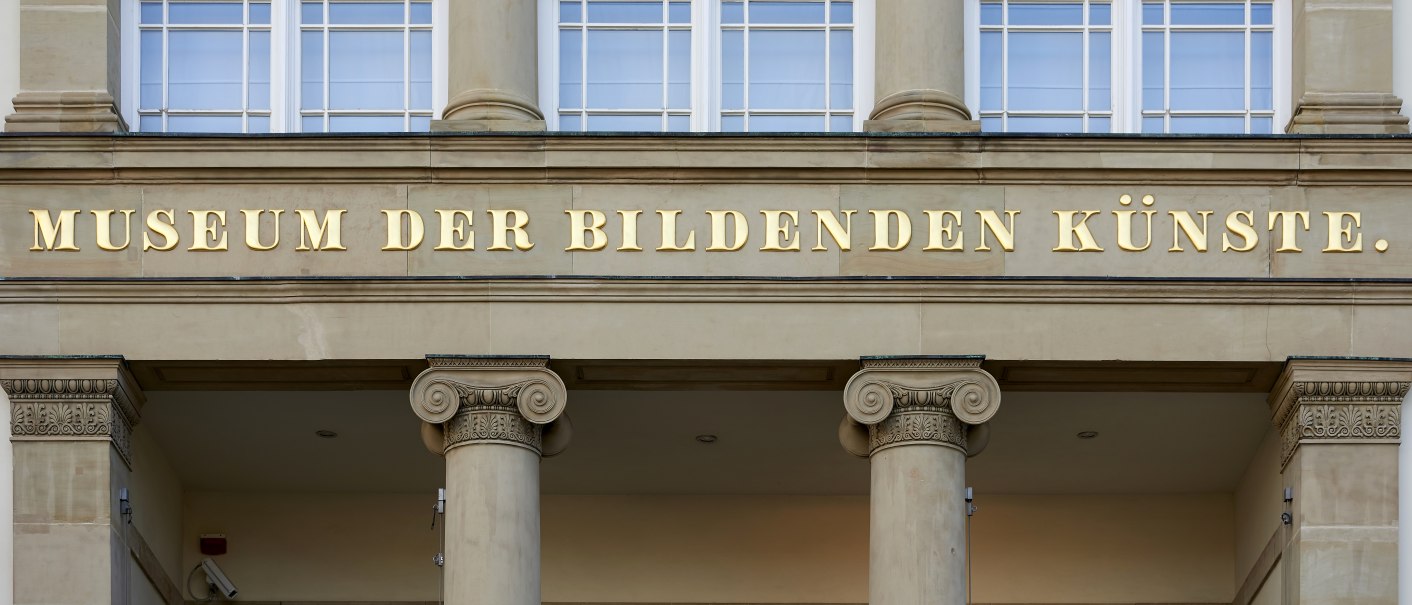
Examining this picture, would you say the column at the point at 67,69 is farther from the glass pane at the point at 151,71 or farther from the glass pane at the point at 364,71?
the glass pane at the point at 364,71

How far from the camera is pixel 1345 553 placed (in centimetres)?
2494

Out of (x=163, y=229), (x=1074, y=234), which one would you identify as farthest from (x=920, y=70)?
(x=163, y=229)

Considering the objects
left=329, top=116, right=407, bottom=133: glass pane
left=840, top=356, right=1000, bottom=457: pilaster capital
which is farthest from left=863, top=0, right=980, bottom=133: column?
left=329, top=116, right=407, bottom=133: glass pane

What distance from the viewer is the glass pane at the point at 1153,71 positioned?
87.8 feet

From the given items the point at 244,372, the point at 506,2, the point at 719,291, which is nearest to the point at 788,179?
the point at 719,291

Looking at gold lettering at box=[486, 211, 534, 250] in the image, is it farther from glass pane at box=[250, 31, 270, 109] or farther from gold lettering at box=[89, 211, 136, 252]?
gold lettering at box=[89, 211, 136, 252]

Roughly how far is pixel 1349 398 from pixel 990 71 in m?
4.30

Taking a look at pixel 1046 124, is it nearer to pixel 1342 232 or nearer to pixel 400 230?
pixel 1342 232


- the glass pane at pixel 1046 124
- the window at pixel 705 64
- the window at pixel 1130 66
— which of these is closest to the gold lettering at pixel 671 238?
the window at pixel 705 64

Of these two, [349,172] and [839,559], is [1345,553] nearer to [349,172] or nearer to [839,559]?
[839,559]

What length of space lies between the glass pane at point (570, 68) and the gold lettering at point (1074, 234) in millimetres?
4356

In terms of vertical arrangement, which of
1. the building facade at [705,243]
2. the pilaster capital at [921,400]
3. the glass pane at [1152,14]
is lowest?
the pilaster capital at [921,400]

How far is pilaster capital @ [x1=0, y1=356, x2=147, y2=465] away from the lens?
25.2 metres

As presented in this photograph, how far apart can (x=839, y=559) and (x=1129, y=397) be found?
4.27 m
